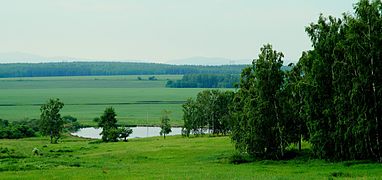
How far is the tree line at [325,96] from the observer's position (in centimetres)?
4116

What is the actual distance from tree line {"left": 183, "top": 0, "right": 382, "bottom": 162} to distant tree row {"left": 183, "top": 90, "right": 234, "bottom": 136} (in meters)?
50.4

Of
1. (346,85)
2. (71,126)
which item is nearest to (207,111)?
(71,126)

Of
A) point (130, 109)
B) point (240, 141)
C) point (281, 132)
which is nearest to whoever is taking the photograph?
point (281, 132)

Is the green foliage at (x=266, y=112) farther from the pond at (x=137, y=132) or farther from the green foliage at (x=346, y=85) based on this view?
the pond at (x=137, y=132)

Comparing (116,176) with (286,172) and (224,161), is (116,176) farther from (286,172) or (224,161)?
(224,161)

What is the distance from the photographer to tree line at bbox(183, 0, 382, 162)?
41.2 metres

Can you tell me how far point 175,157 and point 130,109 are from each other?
140586 millimetres

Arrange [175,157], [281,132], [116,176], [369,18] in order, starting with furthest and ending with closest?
[175,157], [281,132], [369,18], [116,176]

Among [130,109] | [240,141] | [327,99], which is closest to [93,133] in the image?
[130,109]

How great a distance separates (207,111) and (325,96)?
208ft

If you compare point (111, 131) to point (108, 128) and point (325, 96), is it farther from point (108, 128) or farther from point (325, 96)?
point (325, 96)

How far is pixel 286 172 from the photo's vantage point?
38250mm

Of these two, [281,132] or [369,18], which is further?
[281,132]

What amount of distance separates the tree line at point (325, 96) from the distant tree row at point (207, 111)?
165ft
